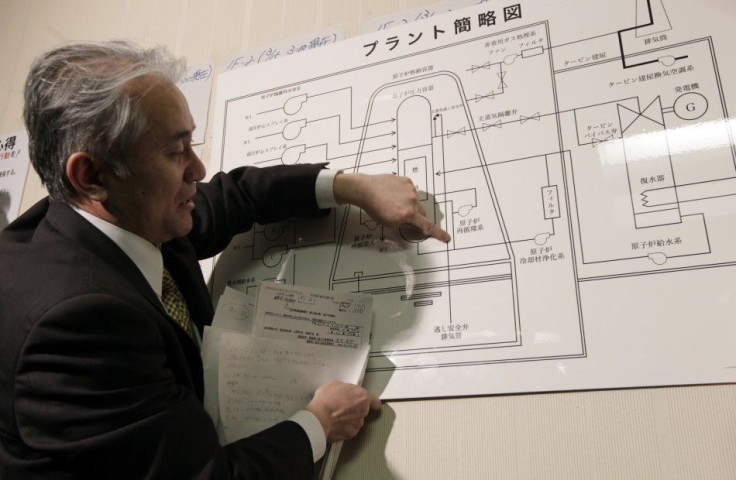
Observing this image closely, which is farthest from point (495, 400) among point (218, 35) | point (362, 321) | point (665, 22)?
point (218, 35)

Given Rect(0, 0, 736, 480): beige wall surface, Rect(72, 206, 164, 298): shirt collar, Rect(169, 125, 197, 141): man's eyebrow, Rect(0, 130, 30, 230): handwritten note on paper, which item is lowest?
Rect(0, 0, 736, 480): beige wall surface

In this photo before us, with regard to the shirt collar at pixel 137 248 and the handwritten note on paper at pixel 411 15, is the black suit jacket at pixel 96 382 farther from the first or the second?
the handwritten note on paper at pixel 411 15

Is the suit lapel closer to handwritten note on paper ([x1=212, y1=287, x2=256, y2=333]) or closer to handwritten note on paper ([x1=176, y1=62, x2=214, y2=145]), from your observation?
handwritten note on paper ([x1=212, y1=287, x2=256, y2=333])

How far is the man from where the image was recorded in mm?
588

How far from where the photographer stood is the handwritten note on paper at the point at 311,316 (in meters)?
0.85

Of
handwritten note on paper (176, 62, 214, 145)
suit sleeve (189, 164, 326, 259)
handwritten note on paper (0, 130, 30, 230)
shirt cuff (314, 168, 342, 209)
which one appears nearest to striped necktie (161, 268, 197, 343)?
suit sleeve (189, 164, 326, 259)

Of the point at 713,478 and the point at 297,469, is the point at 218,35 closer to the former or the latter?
the point at 297,469

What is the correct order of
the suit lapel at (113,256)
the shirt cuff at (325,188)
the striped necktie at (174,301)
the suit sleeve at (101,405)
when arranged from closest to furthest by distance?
the suit sleeve at (101,405), the suit lapel at (113,256), the striped necktie at (174,301), the shirt cuff at (325,188)

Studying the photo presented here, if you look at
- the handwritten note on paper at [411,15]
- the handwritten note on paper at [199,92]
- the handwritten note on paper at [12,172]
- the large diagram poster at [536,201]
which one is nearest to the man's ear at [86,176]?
the large diagram poster at [536,201]

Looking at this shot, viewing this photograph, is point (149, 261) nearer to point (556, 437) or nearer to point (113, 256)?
point (113, 256)

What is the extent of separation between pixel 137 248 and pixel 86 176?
110mm

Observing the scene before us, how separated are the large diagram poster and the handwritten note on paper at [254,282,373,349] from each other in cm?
3

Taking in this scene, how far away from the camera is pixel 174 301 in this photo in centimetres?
84

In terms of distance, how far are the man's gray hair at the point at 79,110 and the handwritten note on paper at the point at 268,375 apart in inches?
10.9
